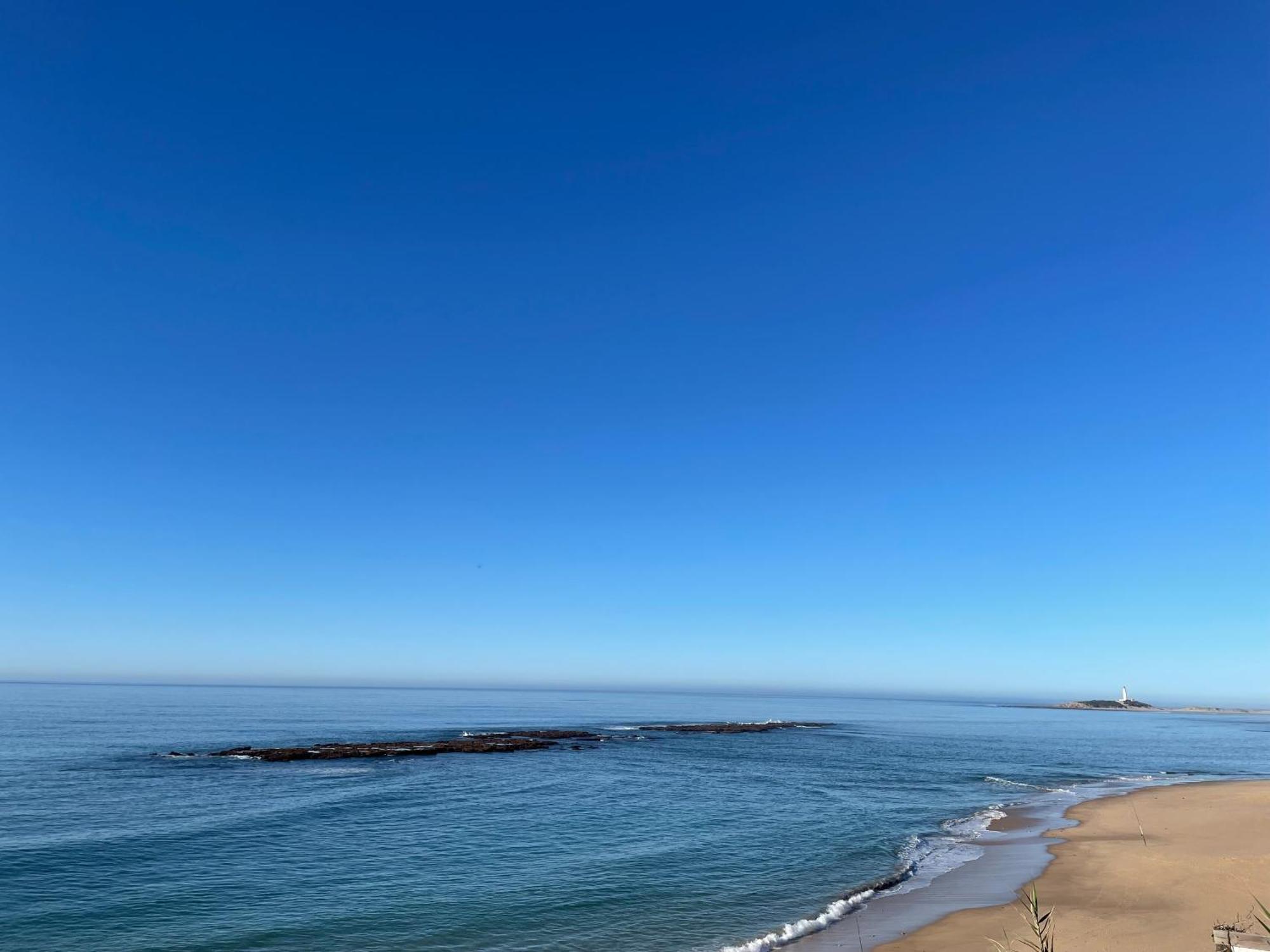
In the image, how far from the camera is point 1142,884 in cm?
2508

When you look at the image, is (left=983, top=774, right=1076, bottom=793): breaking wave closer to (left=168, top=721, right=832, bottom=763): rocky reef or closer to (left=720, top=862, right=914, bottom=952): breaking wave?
(left=720, top=862, right=914, bottom=952): breaking wave

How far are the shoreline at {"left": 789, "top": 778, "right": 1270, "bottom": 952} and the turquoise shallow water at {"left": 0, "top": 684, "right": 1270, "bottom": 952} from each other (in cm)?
212

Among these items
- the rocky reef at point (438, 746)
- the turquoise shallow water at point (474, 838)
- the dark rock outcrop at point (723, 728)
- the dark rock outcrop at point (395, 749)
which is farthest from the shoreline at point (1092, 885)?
the dark rock outcrop at point (723, 728)

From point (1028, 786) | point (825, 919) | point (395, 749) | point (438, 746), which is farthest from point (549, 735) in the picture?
point (825, 919)

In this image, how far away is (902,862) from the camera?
28484mm

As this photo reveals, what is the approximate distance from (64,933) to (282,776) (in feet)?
100

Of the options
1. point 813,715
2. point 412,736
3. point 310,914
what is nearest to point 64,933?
point 310,914

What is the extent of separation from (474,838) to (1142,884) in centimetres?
2654

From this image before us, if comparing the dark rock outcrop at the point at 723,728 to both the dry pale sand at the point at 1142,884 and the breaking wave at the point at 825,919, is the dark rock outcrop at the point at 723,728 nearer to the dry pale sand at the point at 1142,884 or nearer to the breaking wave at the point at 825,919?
the dry pale sand at the point at 1142,884

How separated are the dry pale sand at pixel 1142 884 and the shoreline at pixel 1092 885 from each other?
7cm

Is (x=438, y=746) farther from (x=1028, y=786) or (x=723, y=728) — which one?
(x=1028, y=786)

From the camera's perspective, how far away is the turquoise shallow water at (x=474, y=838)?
69.1 ft

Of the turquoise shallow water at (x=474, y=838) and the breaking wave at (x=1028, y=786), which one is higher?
the turquoise shallow water at (x=474, y=838)

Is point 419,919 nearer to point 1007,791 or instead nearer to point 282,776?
point 282,776
